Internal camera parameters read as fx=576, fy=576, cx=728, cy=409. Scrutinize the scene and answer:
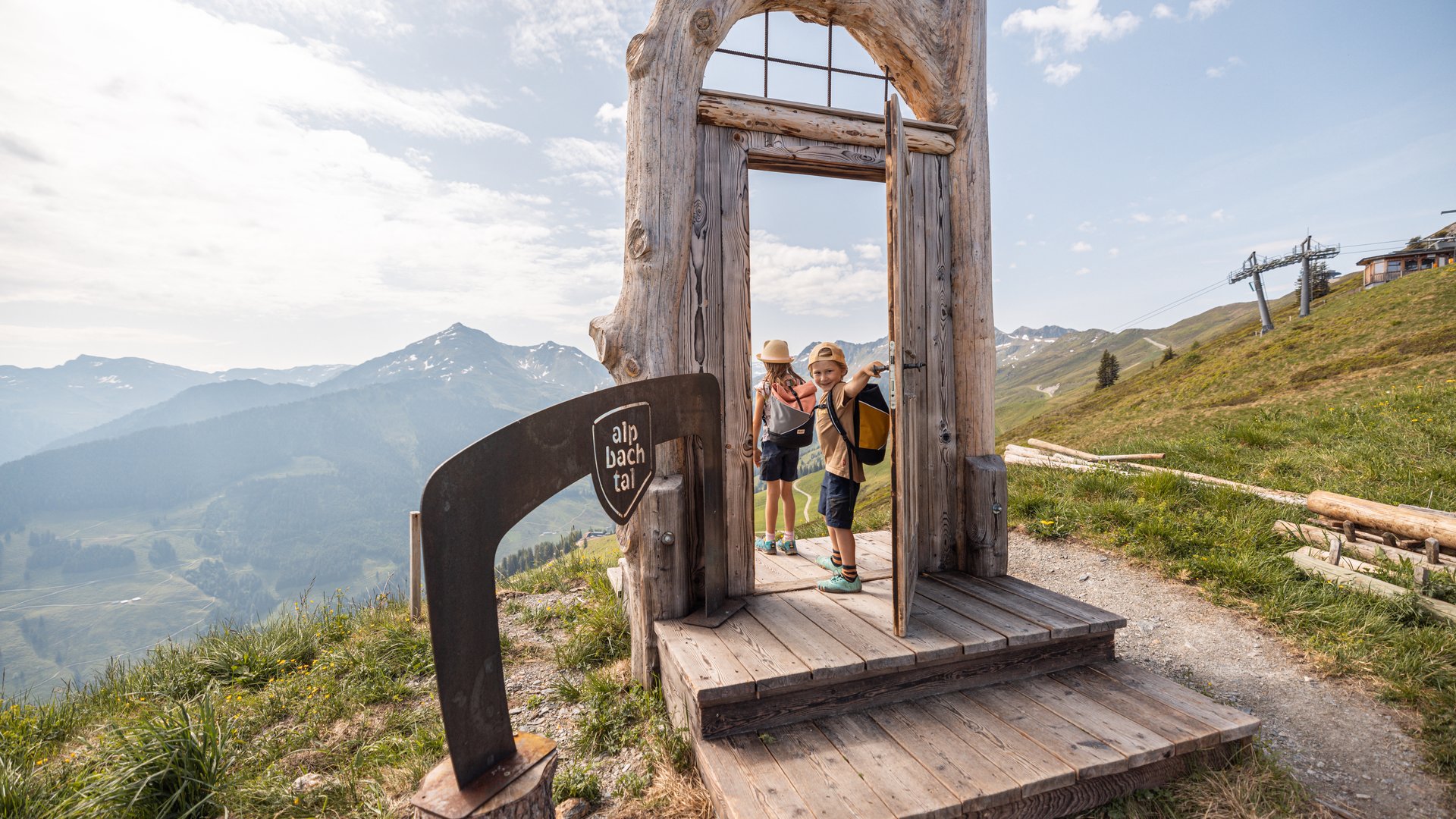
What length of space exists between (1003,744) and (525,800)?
2.33 metres

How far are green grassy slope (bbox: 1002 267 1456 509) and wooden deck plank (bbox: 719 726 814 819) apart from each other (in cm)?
755

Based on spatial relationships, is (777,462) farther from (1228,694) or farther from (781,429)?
(1228,694)

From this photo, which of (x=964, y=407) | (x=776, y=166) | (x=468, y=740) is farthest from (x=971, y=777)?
(x=776, y=166)

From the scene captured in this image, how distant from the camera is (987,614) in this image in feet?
12.7

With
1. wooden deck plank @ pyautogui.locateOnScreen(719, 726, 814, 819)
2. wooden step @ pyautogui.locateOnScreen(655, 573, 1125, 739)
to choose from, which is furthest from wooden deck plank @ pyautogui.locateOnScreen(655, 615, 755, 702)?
wooden deck plank @ pyautogui.locateOnScreen(719, 726, 814, 819)

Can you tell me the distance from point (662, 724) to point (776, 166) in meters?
3.98

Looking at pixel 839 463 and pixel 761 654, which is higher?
pixel 839 463

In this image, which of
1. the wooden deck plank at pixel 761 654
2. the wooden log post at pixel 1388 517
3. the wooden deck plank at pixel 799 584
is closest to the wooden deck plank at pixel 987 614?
the wooden deck plank at pixel 799 584

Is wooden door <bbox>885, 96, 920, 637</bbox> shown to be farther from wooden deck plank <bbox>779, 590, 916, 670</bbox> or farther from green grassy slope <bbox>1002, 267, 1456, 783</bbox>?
green grassy slope <bbox>1002, 267, 1456, 783</bbox>

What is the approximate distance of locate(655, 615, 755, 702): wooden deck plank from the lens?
119 inches

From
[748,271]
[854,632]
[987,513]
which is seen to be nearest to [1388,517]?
[987,513]

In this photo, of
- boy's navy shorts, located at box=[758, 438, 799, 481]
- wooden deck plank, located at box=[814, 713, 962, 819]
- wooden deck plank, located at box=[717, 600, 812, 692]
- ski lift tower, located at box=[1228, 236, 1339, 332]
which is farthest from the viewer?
ski lift tower, located at box=[1228, 236, 1339, 332]

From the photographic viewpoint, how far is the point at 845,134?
435 centimetres

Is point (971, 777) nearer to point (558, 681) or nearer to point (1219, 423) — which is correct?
point (558, 681)
